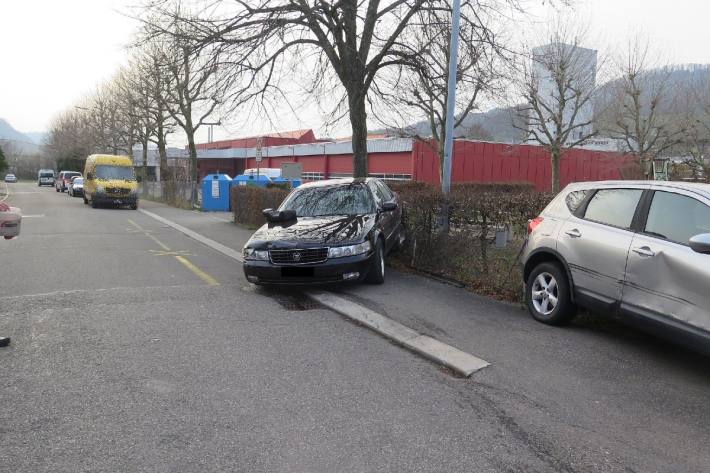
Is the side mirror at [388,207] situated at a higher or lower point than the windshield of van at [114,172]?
lower

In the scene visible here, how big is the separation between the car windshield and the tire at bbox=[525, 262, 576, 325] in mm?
2987

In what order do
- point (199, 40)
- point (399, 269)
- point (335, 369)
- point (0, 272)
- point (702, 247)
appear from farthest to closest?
point (199, 40)
point (399, 269)
point (0, 272)
point (335, 369)
point (702, 247)

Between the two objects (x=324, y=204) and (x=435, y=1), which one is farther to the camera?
(x=435, y=1)

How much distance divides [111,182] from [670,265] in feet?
85.0

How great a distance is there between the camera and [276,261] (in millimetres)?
7086

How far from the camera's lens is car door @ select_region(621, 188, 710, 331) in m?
4.20

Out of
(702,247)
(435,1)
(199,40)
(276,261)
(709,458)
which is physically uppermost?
(435,1)

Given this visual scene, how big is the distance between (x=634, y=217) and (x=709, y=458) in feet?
7.97

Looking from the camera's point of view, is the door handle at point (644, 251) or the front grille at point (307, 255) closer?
the door handle at point (644, 251)

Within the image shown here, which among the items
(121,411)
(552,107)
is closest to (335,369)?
(121,411)

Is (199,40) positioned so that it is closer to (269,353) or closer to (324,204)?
(324,204)

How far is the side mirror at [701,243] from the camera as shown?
398cm

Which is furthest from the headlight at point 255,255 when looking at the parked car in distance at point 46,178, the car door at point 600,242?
the parked car in distance at point 46,178

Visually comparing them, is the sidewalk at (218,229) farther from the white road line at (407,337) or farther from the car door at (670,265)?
the car door at (670,265)
